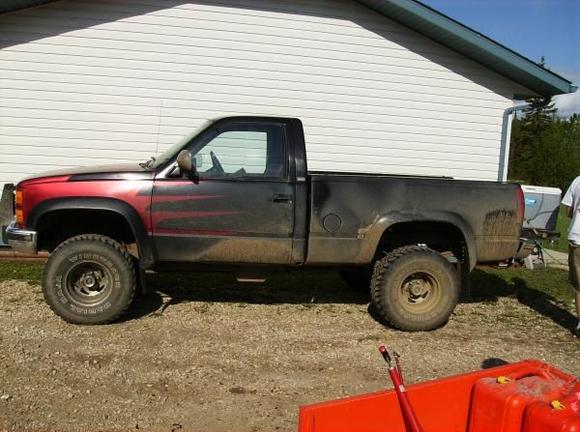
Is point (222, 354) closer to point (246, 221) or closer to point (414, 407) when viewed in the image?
point (246, 221)

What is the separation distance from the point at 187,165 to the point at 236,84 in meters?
4.46

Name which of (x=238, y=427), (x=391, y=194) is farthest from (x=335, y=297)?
(x=238, y=427)

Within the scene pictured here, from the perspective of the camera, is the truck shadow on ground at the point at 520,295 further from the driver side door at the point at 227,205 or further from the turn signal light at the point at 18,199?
the turn signal light at the point at 18,199

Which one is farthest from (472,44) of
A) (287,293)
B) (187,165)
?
(187,165)

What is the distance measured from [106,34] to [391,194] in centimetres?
573

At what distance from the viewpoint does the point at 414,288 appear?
6.07 m

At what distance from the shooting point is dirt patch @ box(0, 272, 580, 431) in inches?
158

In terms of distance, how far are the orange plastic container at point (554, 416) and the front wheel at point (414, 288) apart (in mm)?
3141

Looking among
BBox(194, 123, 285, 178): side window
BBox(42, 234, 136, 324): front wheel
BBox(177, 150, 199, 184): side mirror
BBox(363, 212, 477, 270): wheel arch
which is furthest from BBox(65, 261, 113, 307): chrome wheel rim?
BBox(363, 212, 477, 270): wheel arch

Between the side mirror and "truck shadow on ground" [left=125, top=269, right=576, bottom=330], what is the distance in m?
1.47

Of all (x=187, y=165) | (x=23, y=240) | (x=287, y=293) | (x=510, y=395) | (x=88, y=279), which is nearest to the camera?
(x=510, y=395)

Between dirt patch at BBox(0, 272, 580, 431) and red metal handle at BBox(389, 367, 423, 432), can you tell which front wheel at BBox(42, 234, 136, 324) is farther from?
red metal handle at BBox(389, 367, 423, 432)

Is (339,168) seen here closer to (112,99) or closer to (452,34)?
(452,34)

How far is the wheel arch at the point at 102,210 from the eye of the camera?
5590 mm
